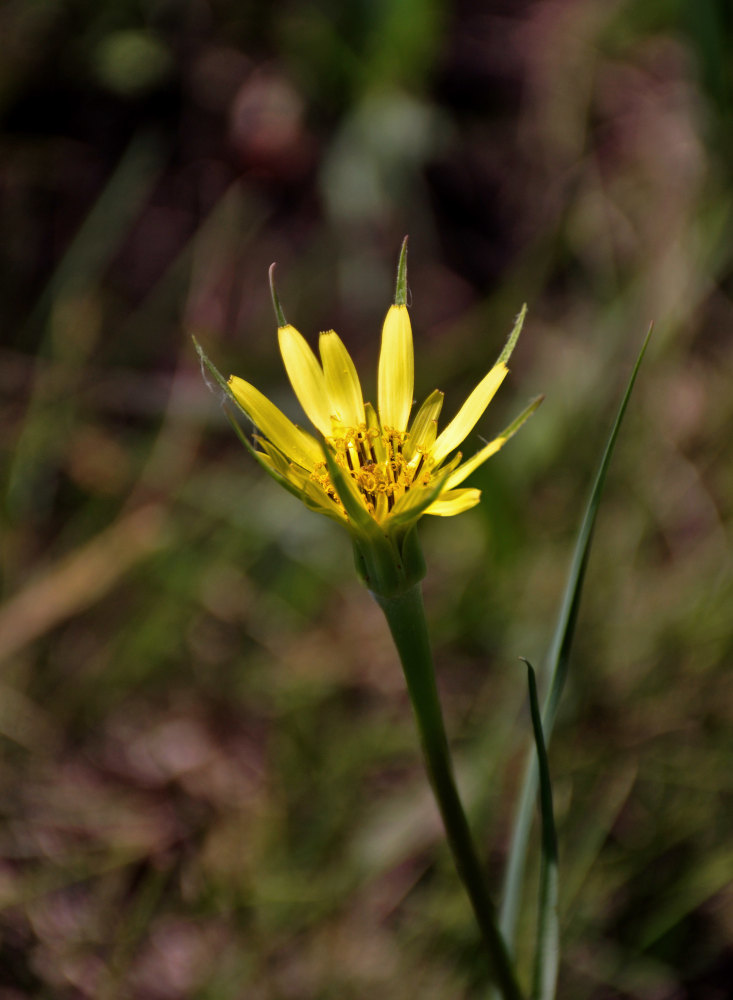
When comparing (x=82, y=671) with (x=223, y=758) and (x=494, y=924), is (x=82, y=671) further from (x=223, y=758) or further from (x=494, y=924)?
(x=494, y=924)

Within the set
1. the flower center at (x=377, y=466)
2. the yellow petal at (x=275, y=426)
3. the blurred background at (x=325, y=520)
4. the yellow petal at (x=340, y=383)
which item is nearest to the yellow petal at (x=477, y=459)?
the flower center at (x=377, y=466)

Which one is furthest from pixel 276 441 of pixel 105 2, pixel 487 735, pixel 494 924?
pixel 105 2

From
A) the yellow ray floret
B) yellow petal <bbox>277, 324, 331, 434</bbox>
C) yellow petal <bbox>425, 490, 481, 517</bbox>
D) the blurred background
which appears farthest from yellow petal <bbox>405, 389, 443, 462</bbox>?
the blurred background

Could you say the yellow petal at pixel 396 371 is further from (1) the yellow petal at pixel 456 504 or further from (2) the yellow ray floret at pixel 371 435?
(1) the yellow petal at pixel 456 504

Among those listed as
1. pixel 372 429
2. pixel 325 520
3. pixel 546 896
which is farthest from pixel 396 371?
pixel 325 520

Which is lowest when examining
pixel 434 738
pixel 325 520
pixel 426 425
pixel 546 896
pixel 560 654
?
pixel 325 520

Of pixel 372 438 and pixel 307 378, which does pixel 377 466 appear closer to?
pixel 372 438
